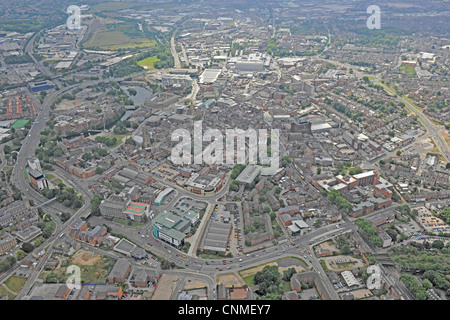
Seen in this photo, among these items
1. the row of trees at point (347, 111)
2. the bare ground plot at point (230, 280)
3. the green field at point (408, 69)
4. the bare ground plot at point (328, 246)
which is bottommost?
the bare ground plot at point (328, 246)

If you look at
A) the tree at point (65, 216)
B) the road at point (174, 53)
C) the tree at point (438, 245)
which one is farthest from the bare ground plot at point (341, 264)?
the road at point (174, 53)

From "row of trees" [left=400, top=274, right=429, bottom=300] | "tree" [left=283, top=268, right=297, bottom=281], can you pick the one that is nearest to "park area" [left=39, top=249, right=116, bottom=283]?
"tree" [left=283, top=268, right=297, bottom=281]

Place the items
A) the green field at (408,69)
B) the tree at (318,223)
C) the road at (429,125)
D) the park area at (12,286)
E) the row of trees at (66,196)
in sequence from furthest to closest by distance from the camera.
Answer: the green field at (408,69) → the road at (429,125) → the row of trees at (66,196) → the tree at (318,223) → the park area at (12,286)

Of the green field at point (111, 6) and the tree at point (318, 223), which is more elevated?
the green field at point (111, 6)

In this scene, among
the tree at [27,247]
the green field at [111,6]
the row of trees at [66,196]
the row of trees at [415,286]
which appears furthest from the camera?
the green field at [111,6]

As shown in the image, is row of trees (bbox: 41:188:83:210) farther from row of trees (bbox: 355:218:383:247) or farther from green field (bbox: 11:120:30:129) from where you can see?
row of trees (bbox: 355:218:383:247)

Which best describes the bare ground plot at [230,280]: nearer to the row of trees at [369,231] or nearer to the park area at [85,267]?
the park area at [85,267]
